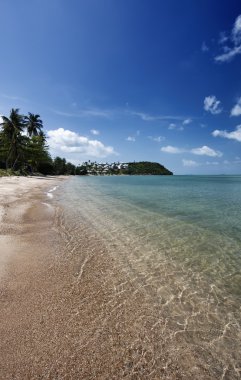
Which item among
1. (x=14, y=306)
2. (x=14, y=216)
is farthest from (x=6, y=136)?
(x=14, y=306)

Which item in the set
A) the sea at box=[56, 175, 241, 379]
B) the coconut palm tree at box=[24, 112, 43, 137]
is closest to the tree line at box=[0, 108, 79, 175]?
the coconut palm tree at box=[24, 112, 43, 137]

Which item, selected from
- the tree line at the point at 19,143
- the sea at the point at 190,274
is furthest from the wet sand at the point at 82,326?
the tree line at the point at 19,143

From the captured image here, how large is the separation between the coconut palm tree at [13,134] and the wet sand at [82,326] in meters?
54.8

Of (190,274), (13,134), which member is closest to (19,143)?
(13,134)

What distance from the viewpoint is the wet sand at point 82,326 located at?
297 centimetres

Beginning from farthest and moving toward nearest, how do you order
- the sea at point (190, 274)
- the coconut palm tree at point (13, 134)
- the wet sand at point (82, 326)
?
the coconut palm tree at point (13, 134)
the sea at point (190, 274)
the wet sand at point (82, 326)

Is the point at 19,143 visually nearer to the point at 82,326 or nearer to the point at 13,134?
the point at 13,134

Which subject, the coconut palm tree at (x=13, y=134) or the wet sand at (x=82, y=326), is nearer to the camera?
the wet sand at (x=82, y=326)

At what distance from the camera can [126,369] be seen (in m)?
2.99

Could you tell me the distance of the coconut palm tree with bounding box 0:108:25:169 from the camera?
53.3 meters

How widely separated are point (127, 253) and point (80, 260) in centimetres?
168

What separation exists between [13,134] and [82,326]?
190 feet

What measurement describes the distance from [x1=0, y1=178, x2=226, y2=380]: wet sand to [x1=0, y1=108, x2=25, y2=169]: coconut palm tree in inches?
2159

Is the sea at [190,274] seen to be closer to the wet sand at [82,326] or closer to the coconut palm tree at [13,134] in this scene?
the wet sand at [82,326]
